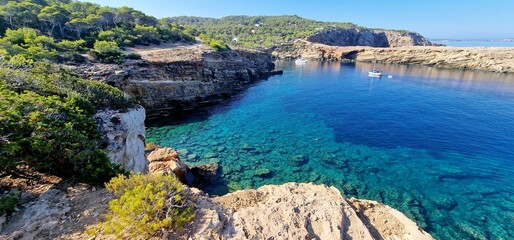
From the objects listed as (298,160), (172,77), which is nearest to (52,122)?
(298,160)

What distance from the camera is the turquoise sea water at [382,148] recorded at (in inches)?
562

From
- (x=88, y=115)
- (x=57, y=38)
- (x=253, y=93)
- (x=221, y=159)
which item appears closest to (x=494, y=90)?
(x=253, y=93)

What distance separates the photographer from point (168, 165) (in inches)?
611

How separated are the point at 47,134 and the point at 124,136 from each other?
3.91 metres

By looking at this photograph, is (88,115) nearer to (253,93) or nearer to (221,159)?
(221,159)

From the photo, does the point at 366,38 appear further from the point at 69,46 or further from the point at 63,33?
the point at 69,46

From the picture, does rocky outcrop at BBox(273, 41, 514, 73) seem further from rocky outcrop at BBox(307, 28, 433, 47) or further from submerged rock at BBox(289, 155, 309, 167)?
submerged rock at BBox(289, 155, 309, 167)

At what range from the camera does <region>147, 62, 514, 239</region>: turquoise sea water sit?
562 inches

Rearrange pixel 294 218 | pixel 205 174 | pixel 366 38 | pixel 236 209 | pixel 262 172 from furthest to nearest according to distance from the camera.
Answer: pixel 366 38 < pixel 262 172 < pixel 205 174 < pixel 236 209 < pixel 294 218

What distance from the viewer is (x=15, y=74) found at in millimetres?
9742

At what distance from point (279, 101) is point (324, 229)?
3140 cm

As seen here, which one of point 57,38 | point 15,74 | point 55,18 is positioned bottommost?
point 15,74

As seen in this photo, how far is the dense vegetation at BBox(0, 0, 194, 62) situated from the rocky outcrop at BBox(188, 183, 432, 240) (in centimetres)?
2058

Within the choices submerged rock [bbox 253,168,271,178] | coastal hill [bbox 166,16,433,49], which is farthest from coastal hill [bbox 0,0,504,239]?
coastal hill [bbox 166,16,433,49]
